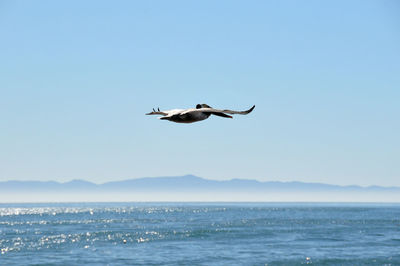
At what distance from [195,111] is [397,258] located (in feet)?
308

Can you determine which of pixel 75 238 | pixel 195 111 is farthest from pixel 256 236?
pixel 195 111

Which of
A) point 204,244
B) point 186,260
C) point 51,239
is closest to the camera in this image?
point 186,260

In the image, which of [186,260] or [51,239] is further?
[51,239]

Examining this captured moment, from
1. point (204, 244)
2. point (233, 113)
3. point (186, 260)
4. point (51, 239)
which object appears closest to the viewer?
point (233, 113)

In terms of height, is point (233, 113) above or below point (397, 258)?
above

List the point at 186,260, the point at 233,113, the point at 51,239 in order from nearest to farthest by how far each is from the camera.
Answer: the point at 233,113 < the point at 186,260 < the point at 51,239

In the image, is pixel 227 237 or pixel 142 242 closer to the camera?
pixel 142 242

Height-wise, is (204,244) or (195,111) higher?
(195,111)

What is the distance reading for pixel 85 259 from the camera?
325ft

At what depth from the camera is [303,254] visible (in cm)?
10281

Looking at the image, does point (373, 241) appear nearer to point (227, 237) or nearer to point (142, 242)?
point (227, 237)

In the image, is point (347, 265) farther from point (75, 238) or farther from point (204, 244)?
point (75, 238)

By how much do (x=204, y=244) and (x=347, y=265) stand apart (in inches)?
1656

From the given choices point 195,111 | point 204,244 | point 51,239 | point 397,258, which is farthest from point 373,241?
point 195,111
